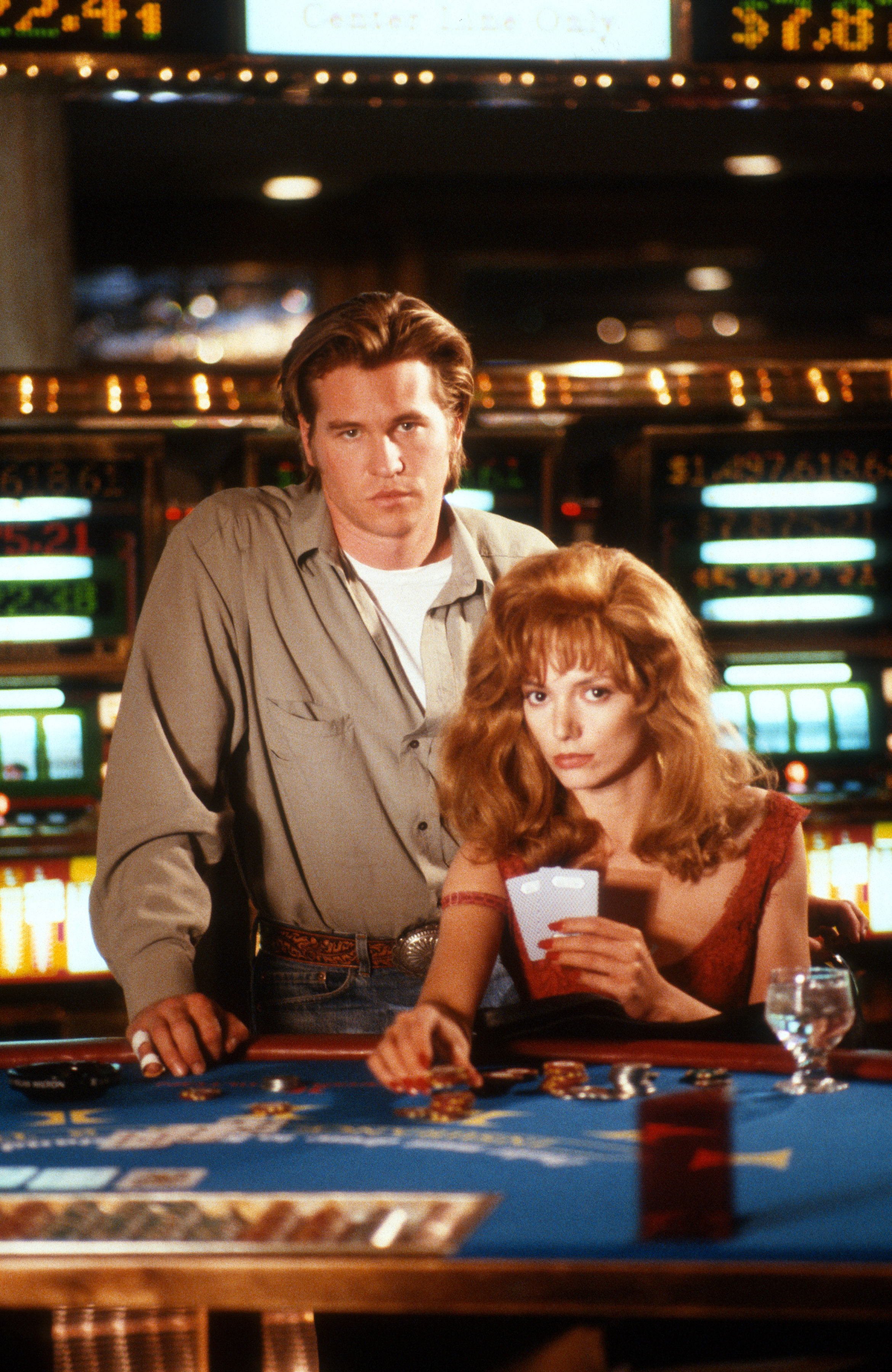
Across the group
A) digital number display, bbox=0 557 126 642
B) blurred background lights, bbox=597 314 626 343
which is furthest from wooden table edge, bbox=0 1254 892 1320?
blurred background lights, bbox=597 314 626 343

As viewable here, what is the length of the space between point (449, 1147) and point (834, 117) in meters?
4.71

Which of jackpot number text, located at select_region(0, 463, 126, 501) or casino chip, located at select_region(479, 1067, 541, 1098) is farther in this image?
jackpot number text, located at select_region(0, 463, 126, 501)

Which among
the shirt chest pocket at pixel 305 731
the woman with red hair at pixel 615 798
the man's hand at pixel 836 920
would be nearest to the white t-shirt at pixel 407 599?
the shirt chest pocket at pixel 305 731

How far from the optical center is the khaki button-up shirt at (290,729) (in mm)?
2338

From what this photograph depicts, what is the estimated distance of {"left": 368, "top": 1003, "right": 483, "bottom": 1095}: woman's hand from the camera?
1.67 m

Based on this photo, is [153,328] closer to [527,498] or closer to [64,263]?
[64,263]

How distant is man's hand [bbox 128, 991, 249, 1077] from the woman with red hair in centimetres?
30

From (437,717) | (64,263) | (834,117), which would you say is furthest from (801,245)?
(437,717)

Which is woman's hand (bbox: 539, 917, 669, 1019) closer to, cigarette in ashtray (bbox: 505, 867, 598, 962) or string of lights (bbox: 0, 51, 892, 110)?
cigarette in ashtray (bbox: 505, 867, 598, 962)

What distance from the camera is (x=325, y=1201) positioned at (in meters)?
1.26

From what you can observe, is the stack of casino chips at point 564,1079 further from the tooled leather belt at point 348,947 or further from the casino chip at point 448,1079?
the tooled leather belt at point 348,947

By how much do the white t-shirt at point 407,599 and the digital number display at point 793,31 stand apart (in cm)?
140

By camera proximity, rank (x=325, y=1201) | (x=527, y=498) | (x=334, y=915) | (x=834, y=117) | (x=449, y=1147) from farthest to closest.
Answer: (x=834, y=117) → (x=527, y=498) → (x=334, y=915) → (x=449, y=1147) → (x=325, y=1201)

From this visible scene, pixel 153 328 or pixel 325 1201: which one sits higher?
pixel 153 328
